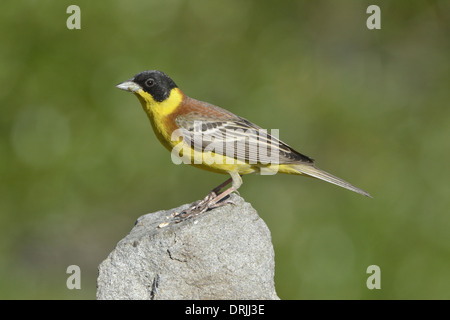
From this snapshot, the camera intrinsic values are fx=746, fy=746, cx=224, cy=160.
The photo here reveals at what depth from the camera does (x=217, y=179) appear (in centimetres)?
1419

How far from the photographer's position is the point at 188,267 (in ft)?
23.6

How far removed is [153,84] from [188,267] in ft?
6.97

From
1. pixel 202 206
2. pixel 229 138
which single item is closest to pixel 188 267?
pixel 202 206

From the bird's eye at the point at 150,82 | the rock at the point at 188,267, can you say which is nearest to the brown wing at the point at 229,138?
the bird's eye at the point at 150,82

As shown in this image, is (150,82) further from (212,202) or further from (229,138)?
(212,202)

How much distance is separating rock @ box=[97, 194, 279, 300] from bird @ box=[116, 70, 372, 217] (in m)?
0.67

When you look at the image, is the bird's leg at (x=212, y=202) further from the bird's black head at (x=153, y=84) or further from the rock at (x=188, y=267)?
the bird's black head at (x=153, y=84)

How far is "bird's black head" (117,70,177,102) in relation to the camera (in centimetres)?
809

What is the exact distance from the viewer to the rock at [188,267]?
7.15 metres

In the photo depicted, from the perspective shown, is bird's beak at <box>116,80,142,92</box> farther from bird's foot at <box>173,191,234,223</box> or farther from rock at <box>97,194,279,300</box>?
rock at <box>97,194,279,300</box>

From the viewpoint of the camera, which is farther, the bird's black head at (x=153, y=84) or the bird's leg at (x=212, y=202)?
the bird's black head at (x=153, y=84)

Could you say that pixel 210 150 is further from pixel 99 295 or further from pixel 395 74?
pixel 395 74

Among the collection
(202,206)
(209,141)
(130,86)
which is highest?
(130,86)

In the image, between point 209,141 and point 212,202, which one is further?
point 209,141
